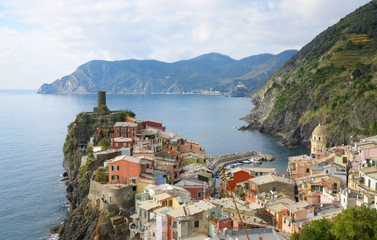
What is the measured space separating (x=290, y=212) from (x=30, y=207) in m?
38.9

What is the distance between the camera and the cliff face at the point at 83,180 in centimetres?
3330

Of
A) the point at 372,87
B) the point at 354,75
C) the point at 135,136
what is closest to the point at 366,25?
the point at 354,75

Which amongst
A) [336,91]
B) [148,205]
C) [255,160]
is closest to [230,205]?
[148,205]

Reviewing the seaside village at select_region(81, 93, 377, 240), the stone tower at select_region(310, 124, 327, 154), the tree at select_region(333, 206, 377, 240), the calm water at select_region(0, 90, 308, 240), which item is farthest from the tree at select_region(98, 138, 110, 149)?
the stone tower at select_region(310, 124, 327, 154)

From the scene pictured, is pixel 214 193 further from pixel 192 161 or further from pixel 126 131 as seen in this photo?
pixel 126 131

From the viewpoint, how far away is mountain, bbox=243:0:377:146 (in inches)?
3209

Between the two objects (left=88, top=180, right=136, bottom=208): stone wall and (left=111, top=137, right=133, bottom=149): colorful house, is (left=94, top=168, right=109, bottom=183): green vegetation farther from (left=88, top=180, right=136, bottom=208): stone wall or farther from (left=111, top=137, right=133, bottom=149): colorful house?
(left=111, top=137, right=133, bottom=149): colorful house

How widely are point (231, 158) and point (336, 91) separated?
44.3 meters

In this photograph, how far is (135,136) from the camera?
5219 centimetres

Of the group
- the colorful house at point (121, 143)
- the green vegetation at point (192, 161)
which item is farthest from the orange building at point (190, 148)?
the colorful house at point (121, 143)

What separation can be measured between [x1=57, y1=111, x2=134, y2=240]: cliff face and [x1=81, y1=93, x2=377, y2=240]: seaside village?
139 cm

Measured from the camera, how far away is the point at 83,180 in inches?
1686

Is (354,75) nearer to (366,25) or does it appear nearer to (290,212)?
(366,25)

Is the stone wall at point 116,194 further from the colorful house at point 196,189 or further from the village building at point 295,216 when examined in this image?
the village building at point 295,216
